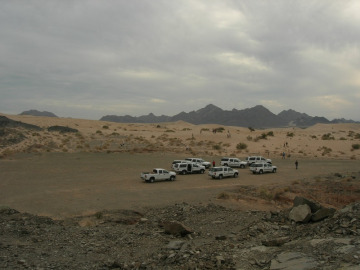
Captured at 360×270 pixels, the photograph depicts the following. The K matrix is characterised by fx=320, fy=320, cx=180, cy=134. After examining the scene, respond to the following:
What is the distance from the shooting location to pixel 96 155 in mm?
50969

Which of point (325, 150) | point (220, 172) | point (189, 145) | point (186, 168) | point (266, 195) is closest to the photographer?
point (266, 195)

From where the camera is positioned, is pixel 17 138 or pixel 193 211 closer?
pixel 193 211

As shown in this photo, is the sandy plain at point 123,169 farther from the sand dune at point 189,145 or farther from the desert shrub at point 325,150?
the desert shrub at point 325,150

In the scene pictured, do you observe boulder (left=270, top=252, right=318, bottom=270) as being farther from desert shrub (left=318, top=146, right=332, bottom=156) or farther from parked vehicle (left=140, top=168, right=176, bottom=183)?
desert shrub (left=318, top=146, right=332, bottom=156)

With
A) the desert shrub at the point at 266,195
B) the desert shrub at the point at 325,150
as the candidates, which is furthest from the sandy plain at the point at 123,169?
the desert shrub at the point at 266,195

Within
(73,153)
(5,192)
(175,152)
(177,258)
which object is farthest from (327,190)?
(73,153)

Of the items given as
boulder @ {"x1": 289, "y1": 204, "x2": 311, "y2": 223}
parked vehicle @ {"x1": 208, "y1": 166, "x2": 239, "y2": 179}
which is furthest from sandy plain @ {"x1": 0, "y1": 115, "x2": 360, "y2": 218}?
boulder @ {"x1": 289, "y1": 204, "x2": 311, "y2": 223}

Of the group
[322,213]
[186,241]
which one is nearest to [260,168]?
[322,213]

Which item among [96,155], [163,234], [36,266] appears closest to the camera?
[36,266]

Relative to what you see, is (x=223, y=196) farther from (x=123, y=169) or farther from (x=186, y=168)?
(x=123, y=169)

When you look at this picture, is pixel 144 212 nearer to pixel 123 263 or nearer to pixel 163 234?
pixel 163 234

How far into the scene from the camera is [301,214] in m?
14.1

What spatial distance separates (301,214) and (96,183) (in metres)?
20.3

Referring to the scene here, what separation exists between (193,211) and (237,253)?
Result: 7.66m
